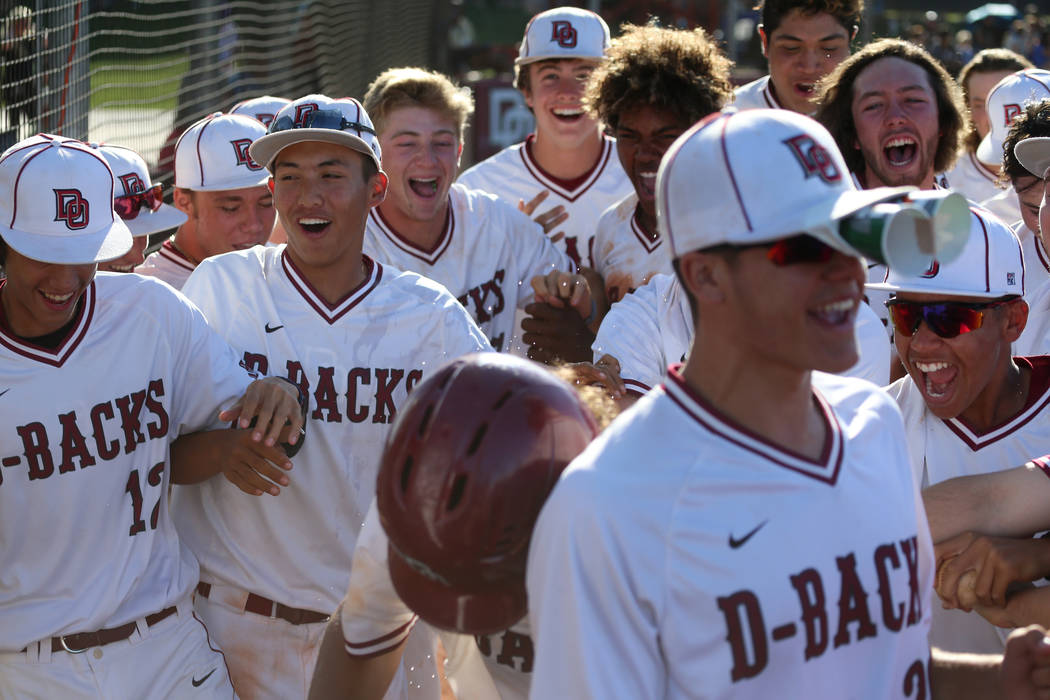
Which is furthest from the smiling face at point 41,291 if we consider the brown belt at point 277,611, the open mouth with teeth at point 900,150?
the open mouth with teeth at point 900,150

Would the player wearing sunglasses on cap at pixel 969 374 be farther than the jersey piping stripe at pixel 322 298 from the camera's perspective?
No

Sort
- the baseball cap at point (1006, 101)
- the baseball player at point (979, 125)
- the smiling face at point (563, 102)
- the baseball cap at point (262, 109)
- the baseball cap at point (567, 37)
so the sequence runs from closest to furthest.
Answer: the baseball cap at point (1006, 101) < the baseball cap at point (262, 109) < the smiling face at point (563, 102) < the baseball cap at point (567, 37) < the baseball player at point (979, 125)

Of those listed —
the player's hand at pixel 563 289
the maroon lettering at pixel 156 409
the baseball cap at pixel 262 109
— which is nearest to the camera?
the maroon lettering at pixel 156 409

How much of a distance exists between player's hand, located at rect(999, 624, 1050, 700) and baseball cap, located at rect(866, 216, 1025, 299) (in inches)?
48.1

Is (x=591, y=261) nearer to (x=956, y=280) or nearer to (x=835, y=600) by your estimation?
(x=956, y=280)

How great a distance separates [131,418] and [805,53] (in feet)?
13.2

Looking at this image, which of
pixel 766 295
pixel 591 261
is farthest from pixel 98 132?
pixel 766 295

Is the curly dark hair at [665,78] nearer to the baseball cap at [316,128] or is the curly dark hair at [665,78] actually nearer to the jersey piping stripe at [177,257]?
the baseball cap at [316,128]

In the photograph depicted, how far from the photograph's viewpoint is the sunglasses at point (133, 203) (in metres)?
4.80

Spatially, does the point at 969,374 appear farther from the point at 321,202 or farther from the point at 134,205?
the point at 134,205

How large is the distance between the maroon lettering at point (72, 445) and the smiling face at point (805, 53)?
4.00 m

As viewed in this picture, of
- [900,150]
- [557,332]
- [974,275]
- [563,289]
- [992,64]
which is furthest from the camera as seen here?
[992,64]

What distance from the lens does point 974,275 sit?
319 centimetres

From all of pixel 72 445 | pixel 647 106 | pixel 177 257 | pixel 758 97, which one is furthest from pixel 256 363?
pixel 758 97
